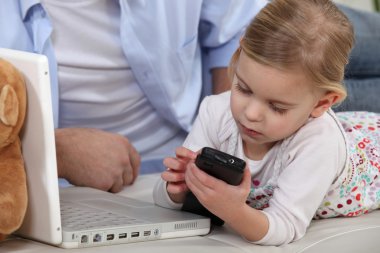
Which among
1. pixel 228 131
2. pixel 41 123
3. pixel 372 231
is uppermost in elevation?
pixel 41 123

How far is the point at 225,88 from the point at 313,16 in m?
0.53

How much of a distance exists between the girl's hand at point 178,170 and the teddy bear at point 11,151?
0.22 meters

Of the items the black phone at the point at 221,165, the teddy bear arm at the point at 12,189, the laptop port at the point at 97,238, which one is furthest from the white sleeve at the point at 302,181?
the teddy bear arm at the point at 12,189

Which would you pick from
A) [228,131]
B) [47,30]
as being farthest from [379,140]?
[47,30]

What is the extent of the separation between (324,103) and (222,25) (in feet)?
1.63

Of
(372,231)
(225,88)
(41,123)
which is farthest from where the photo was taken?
(225,88)

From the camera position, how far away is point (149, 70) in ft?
4.45

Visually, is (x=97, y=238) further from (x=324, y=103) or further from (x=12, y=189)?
(x=324, y=103)

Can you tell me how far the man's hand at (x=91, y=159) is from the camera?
1.21m

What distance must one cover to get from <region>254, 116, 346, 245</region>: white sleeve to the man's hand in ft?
1.08

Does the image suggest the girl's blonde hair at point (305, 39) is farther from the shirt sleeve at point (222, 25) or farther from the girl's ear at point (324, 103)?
the shirt sleeve at point (222, 25)

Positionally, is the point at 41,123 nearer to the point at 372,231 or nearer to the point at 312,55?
the point at 312,55

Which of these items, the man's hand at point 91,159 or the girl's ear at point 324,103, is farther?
the man's hand at point 91,159

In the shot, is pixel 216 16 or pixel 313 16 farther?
pixel 216 16
